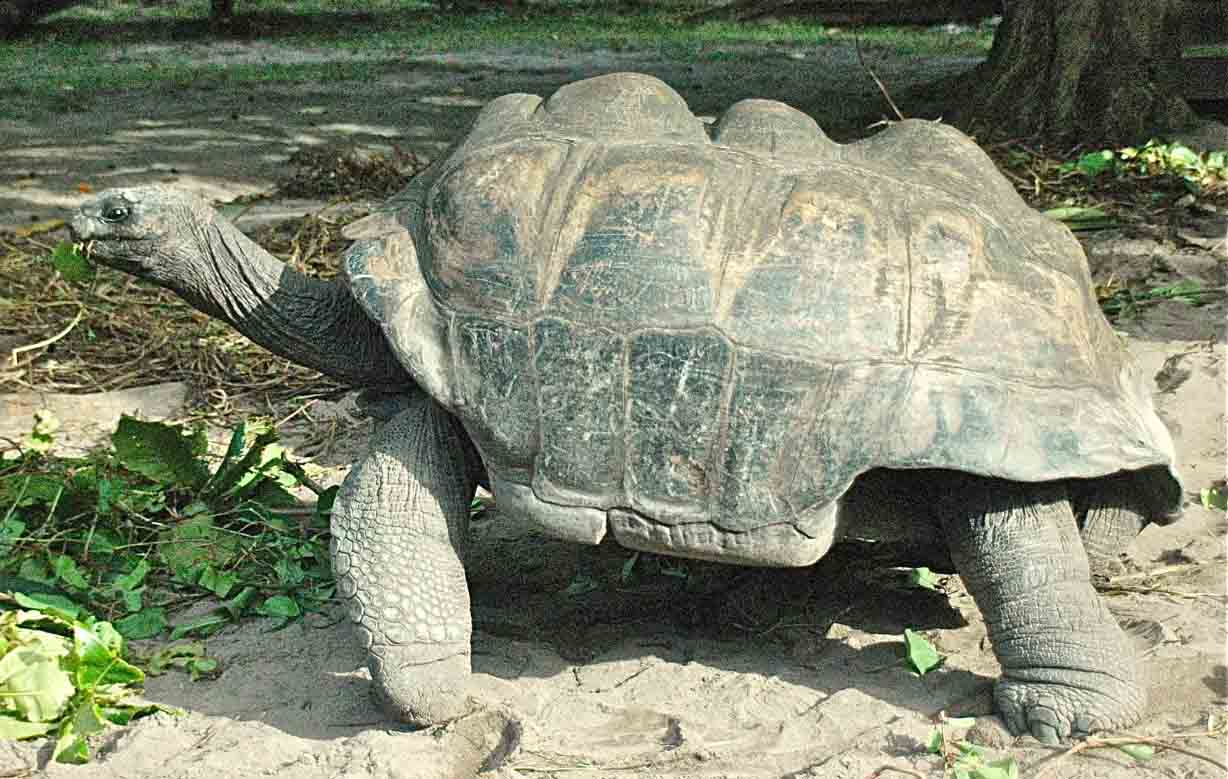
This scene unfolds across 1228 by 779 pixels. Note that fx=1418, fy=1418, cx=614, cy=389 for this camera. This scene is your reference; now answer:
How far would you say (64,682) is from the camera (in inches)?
120

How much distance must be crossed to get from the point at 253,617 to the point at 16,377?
1.97 m

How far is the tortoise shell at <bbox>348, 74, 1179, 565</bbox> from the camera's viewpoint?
9.36 ft

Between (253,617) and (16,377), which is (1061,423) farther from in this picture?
(16,377)

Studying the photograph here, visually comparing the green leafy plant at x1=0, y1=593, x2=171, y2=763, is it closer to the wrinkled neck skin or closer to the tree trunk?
the wrinkled neck skin

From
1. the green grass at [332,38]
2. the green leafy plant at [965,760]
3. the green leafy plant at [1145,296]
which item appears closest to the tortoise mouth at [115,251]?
the green leafy plant at [965,760]

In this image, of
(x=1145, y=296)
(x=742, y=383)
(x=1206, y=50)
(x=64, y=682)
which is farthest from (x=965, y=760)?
(x=1206, y=50)

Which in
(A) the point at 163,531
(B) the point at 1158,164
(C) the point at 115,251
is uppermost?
(C) the point at 115,251

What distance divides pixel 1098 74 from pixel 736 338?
5.10 meters

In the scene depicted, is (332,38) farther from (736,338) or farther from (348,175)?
(736,338)

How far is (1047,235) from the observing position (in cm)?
320

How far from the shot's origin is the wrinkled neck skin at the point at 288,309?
3.48m

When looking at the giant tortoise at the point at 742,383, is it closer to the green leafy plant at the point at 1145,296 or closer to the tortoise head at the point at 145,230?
the tortoise head at the point at 145,230

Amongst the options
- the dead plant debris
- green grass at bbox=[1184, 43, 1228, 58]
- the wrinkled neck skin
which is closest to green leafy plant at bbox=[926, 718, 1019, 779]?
the wrinkled neck skin

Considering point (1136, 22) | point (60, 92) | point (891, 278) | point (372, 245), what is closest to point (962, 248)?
point (891, 278)
